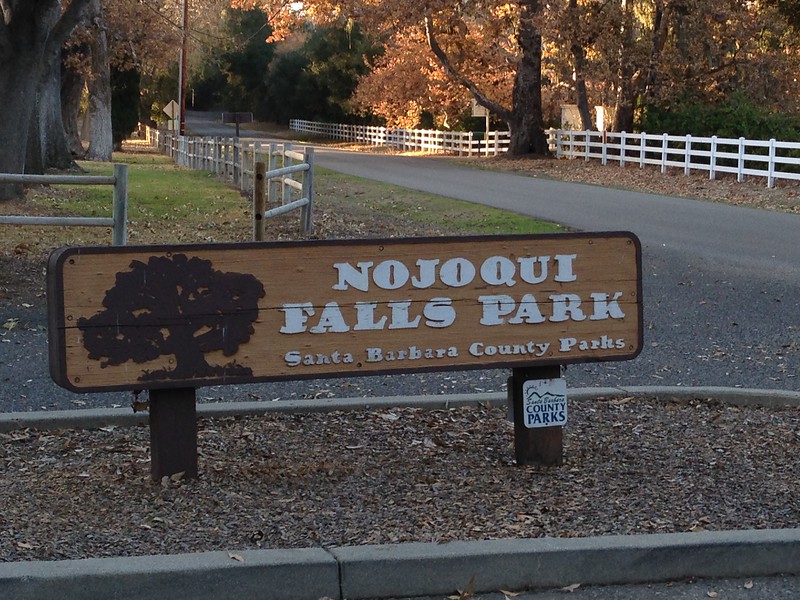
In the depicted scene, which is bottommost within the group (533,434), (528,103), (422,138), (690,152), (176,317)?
(533,434)

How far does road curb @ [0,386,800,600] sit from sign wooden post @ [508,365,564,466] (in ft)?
3.19

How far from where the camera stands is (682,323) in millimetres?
10148

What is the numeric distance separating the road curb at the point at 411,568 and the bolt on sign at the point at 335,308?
915mm

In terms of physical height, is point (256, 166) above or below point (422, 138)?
below

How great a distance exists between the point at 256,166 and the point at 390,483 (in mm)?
8077

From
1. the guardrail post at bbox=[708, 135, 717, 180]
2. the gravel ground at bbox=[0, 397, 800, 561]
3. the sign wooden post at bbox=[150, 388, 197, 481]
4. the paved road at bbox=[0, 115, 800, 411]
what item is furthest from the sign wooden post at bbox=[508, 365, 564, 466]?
the guardrail post at bbox=[708, 135, 717, 180]

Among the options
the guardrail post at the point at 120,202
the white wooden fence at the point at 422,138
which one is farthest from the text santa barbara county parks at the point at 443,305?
the white wooden fence at the point at 422,138

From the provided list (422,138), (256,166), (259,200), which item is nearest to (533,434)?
(256,166)

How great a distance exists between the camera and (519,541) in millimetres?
4488

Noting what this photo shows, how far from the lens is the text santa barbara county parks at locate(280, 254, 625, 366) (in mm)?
5090

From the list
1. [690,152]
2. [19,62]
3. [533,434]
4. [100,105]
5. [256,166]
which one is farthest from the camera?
[100,105]

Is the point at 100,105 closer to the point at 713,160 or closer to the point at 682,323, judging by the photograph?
the point at 713,160

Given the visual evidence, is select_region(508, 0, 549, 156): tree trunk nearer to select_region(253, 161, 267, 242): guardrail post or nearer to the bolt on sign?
select_region(253, 161, 267, 242): guardrail post

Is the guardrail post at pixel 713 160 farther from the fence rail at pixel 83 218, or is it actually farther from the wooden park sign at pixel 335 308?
the wooden park sign at pixel 335 308
